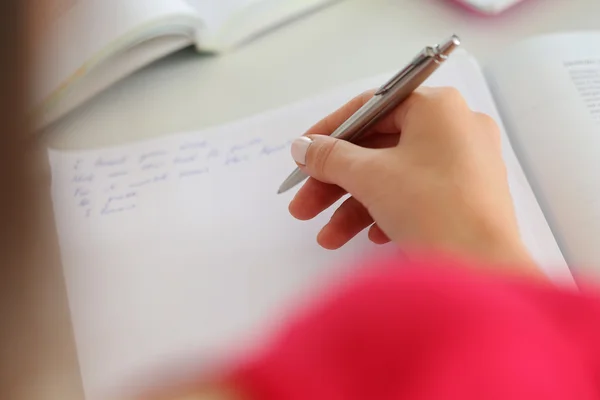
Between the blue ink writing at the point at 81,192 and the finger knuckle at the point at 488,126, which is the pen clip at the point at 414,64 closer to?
the finger knuckle at the point at 488,126

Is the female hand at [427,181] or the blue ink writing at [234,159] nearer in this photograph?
the female hand at [427,181]

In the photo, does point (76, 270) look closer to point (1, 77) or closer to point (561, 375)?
point (1, 77)

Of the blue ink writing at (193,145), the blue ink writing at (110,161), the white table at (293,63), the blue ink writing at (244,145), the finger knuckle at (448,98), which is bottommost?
the finger knuckle at (448,98)

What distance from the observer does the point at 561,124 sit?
1.54ft

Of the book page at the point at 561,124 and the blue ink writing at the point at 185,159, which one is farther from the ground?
the blue ink writing at the point at 185,159

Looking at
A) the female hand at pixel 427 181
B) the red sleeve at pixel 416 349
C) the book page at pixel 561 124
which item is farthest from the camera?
the book page at pixel 561 124

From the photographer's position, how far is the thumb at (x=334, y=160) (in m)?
0.35

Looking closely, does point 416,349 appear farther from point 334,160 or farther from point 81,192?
point 81,192

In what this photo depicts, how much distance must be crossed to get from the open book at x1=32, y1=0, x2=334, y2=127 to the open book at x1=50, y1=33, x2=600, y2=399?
0.07m

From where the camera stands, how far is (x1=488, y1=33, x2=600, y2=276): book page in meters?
0.42

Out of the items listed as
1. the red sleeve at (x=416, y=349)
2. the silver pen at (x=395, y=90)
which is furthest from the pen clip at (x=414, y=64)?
the red sleeve at (x=416, y=349)

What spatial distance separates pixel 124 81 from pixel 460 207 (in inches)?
13.9

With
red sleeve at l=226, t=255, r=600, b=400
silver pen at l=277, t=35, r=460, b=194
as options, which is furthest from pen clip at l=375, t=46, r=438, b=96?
red sleeve at l=226, t=255, r=600, b=400

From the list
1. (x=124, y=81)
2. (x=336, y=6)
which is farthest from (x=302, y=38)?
(x=124, y=81)
